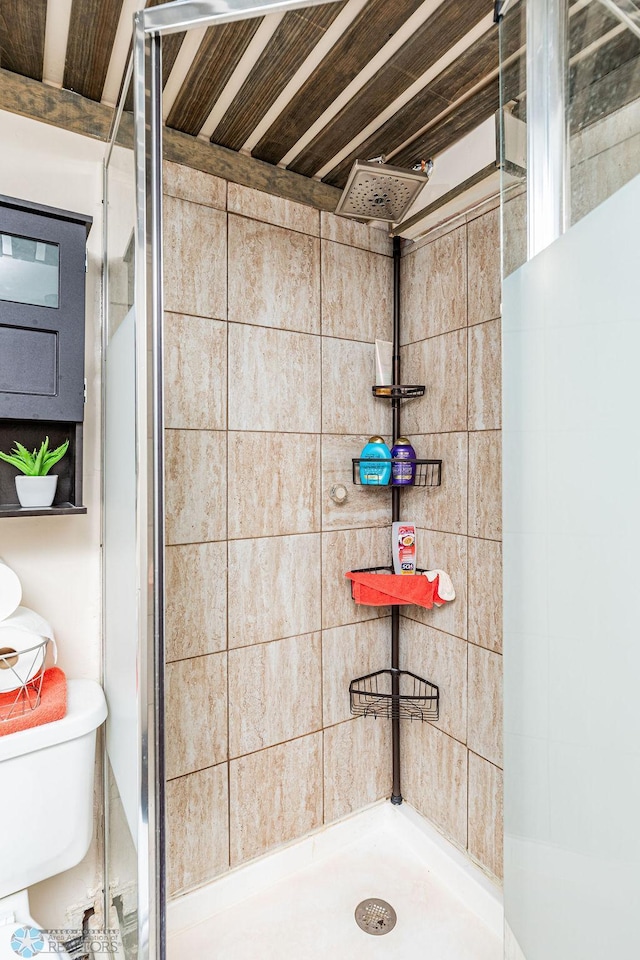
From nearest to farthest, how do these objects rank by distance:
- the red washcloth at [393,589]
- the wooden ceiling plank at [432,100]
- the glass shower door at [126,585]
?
the glass shower door at [126,585] → the wooden ceiling plank at [432,100] → the red washcloth at [393,589]

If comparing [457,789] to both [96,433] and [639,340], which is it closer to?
[96,433]

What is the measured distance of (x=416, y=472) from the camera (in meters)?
1.78

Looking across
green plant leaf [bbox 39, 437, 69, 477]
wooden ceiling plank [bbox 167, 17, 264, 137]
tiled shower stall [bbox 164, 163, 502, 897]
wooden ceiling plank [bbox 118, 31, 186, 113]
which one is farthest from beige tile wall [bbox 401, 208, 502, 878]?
green plant leaf [bbox 39, 437, 69, 477]

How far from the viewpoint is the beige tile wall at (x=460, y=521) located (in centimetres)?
152

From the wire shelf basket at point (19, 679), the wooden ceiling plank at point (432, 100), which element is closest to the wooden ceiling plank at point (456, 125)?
the wooden ceiling plank at point (432, 100)

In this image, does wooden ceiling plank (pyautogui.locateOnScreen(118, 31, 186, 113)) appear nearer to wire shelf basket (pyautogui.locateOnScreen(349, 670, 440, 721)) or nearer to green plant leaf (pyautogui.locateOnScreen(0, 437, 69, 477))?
green plant leaf (pyautogui.locateOnScreen(0, 437, 69, 477))

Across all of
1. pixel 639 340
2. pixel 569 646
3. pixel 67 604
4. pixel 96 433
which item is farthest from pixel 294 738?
pixel 639 340

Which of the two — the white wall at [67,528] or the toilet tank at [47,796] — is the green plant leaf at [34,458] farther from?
the toilet tank at [47,796]

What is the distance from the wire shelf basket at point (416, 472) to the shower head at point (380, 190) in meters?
0.72

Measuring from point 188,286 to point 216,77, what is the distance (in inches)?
18.9

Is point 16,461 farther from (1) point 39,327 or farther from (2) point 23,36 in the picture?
(2) point 23,36

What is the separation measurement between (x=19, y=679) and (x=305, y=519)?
863 millimetres

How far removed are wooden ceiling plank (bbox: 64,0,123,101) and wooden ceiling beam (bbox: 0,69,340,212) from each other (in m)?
0.04

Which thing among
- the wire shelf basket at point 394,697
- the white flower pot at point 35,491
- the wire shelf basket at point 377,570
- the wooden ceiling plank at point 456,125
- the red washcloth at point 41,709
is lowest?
the wire shelf basket at point 394,697
